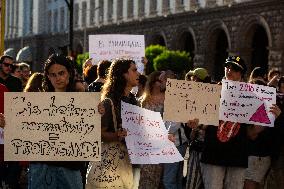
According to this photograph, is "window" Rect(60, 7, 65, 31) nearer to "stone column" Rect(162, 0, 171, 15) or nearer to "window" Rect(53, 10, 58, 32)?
"window" Rect(53, 10, 58, 32)

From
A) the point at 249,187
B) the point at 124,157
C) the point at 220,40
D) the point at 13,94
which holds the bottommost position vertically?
the point at 249,187

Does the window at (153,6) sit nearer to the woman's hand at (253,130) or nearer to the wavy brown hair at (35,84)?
the wavy brown hair at (35,84)

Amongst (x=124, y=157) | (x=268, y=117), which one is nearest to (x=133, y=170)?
(x=124, y=157)

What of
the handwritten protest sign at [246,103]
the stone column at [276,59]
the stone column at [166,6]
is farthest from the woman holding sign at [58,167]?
the stone column at [166,6]

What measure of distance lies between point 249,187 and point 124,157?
10.1 feet

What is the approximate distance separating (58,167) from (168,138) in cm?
122

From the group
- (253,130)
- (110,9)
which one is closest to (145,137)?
(253,130)

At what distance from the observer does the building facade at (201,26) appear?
1337 inches

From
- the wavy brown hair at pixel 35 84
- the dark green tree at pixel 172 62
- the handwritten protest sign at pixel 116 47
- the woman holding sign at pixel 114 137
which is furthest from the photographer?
the dark green tree at pixel 172 62

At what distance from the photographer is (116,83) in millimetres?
6316

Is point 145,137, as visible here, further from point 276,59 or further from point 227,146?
point 276,59

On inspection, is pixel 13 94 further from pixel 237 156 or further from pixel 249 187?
pixel 249 187

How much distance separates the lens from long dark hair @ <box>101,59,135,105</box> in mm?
6289

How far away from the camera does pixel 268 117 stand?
7516mm
